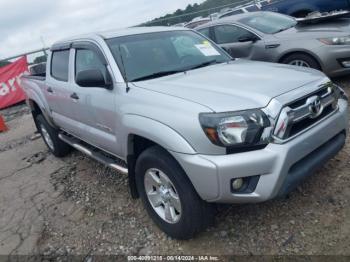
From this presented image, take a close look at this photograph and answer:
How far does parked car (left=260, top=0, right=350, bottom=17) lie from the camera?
8.94 metres

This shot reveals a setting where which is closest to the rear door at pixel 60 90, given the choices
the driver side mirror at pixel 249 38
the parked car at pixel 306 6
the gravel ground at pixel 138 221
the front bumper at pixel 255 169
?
the gravel ground at pixel 138 221

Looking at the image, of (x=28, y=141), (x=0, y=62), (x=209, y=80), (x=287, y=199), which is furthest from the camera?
(x=0, y=62)

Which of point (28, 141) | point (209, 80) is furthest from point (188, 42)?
point (28, 141)

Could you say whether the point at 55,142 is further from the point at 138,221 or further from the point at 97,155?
the point at 138,221

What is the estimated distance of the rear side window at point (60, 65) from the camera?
4.61 meters

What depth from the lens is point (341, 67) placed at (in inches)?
222

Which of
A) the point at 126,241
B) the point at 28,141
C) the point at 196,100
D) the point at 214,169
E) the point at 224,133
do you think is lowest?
the point at 28,141

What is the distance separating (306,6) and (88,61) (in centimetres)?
748

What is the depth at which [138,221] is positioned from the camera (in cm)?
358

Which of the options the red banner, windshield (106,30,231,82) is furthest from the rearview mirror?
the red banner

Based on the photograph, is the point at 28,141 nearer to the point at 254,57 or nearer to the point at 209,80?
the point at 254,57

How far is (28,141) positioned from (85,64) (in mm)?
4111

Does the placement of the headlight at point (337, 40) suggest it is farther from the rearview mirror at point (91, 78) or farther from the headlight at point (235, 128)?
the rearview mirror at point (91, 78)

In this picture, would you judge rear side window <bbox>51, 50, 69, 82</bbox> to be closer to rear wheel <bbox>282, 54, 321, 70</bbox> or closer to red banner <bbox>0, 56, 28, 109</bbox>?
rear wheel <bbox>282, 54, 321, 70</bbox>
